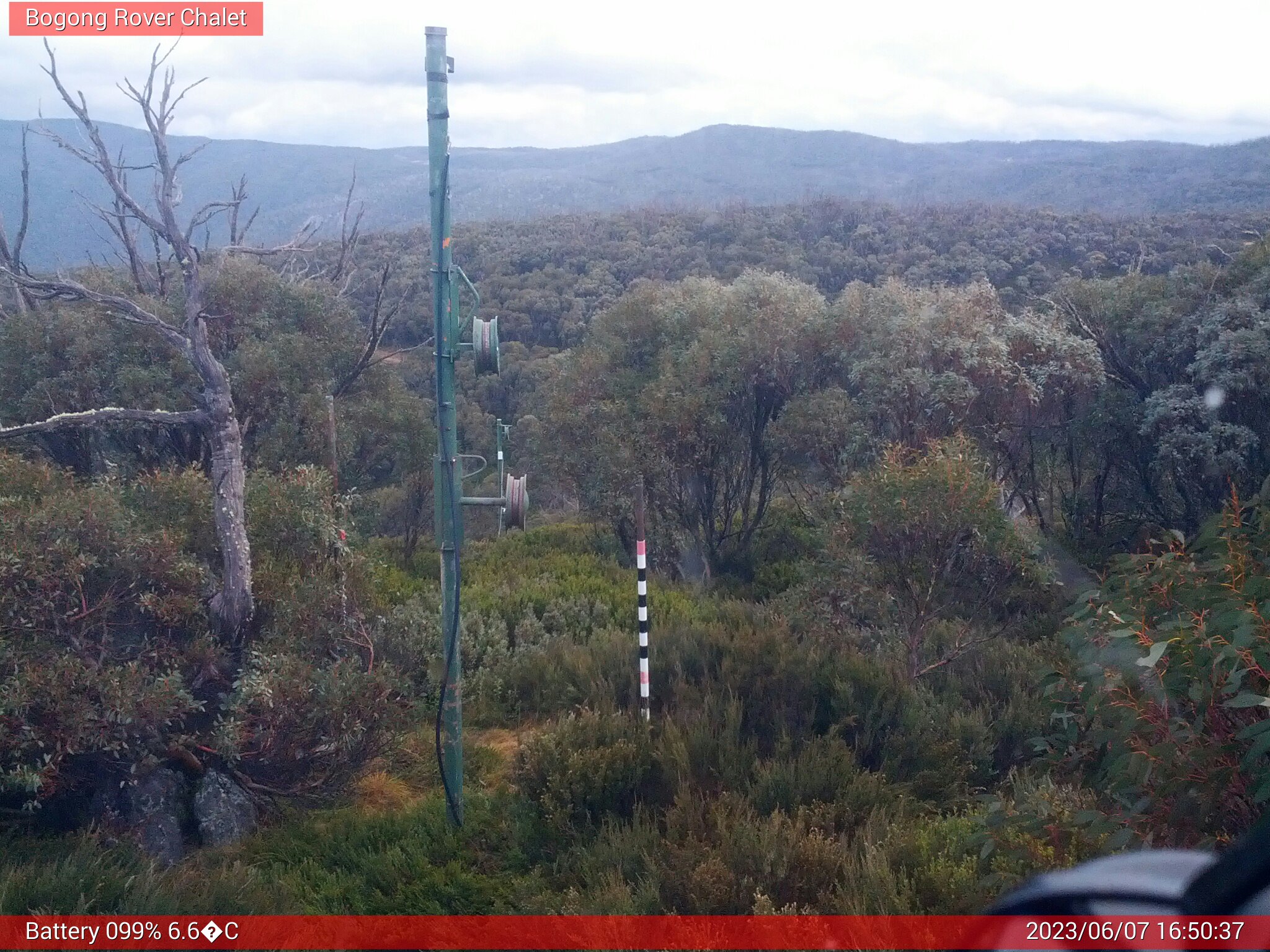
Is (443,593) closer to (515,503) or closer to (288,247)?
(515,503)

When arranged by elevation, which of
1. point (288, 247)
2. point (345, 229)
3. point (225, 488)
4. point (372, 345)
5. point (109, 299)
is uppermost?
point (345, 229)

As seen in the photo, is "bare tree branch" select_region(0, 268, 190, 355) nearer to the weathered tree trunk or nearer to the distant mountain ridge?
the weathered tree trunk

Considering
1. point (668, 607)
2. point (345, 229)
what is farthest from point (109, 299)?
point (345, 229)

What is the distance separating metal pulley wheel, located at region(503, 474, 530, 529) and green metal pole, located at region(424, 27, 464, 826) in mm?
287

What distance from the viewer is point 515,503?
18.7 ft

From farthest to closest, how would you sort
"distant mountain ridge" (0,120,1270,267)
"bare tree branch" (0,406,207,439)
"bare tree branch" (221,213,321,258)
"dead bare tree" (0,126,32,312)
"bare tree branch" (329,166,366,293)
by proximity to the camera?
"distant mountain ridge" (0,120,1270,267), "bare tree branch" (329,166,366,293), "dead bare tree" (0,126,32,312), "bare tree branch" (221,213,321,258), "bare tree branch" (0,406,207,439)

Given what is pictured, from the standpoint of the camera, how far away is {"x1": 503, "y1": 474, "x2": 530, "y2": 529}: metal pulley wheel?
5.68 m

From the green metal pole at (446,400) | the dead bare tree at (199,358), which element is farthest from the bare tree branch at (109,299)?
the green metal pole at (446,400)

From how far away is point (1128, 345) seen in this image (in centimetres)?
1315

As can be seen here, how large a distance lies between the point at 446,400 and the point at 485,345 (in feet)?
1.37

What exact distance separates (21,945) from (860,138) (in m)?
77.7

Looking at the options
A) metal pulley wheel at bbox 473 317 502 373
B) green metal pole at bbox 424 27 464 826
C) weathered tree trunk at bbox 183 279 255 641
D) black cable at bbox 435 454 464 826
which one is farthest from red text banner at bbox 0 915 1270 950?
metal pulley wheel at bbox 473 317 502 373

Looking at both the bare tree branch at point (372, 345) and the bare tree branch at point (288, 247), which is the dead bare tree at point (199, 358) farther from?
the bare tree branch at point (372, 345)

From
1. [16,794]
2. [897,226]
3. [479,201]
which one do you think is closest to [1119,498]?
[16,794]
